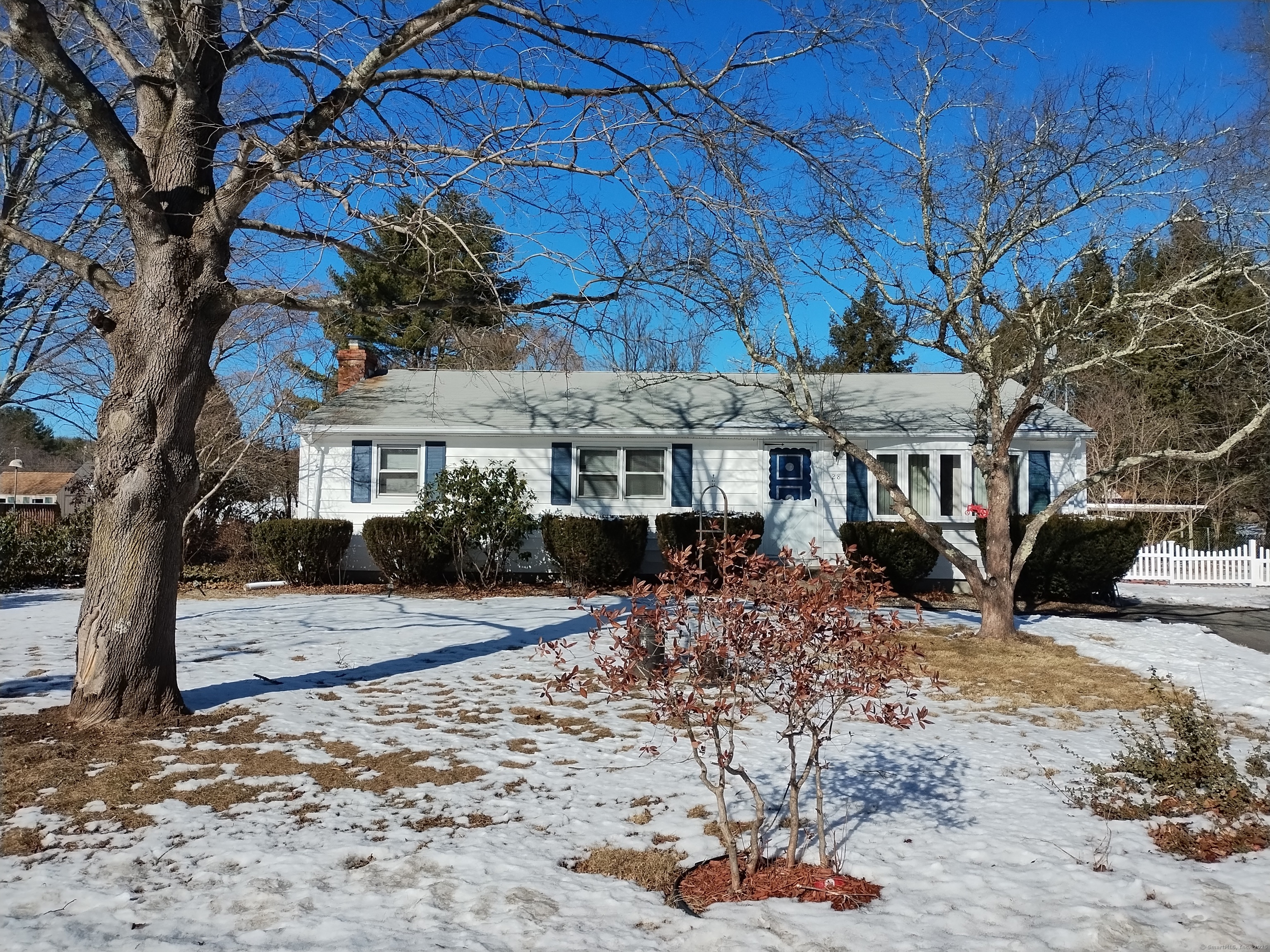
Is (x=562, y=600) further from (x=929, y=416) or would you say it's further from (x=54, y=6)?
(x=54, y=6)

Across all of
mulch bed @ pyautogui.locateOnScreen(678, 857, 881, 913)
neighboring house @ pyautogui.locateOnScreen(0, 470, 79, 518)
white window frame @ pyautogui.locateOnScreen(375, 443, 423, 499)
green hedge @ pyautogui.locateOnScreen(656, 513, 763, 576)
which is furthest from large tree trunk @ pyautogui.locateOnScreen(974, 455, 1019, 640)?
neighboring house @ pyautogui.locateOnScreen(0, 470, 79, 518)

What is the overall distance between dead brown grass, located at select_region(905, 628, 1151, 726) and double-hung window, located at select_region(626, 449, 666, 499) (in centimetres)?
637

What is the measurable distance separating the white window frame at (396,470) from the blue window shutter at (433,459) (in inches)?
4.9

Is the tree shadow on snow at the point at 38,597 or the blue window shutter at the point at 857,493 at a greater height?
the blue window shutter at the point at 857,493

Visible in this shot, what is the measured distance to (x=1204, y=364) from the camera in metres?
24.0

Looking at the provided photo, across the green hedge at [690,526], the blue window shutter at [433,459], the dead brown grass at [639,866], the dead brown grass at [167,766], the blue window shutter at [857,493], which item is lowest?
the dead brown grass at [639,866]

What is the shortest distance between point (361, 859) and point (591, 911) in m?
1.22

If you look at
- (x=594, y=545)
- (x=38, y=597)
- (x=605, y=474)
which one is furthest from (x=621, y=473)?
(x=38, y=597)

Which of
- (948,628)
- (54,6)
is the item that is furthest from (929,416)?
(54,6)


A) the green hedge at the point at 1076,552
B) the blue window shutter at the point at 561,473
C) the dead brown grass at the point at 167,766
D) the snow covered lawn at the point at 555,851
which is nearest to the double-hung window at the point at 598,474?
the blue window shutter at the point at 561,473

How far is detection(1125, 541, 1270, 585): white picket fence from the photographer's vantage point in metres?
18.8

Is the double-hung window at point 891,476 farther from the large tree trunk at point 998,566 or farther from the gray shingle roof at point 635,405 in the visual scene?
the large tree trunk at point 998,566

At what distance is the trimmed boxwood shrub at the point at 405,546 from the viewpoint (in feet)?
48.1

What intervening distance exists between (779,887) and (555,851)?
3.72 ft
